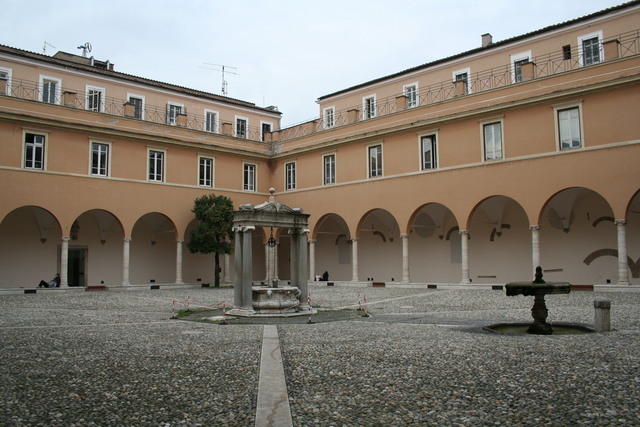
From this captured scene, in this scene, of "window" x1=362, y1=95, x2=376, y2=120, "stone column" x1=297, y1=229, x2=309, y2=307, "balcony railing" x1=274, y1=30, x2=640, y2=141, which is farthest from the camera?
"window" x1=362, y1=95, x2=376, y2=120

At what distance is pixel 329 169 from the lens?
30.0 metres

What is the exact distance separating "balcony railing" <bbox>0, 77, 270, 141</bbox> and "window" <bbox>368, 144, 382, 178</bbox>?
26.9 ft

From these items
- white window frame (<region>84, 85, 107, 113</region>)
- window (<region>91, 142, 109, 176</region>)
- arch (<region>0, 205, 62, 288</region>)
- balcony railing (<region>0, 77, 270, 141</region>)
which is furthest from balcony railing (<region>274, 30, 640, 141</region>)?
arch (<region>0, 205, 62, 288</region>)

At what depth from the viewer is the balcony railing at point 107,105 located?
26.3 metres

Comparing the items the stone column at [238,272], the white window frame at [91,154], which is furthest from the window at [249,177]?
the stone column at [238,272]

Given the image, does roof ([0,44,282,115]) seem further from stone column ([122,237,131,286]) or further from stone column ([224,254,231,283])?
stone column ([224,254,231,283])

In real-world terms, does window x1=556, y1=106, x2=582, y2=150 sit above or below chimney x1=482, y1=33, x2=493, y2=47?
below

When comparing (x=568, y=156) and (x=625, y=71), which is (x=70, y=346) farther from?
(x=625, y=71)

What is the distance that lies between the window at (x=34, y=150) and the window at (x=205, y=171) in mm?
7920

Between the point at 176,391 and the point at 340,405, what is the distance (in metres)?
1.84

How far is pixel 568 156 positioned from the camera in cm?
2112

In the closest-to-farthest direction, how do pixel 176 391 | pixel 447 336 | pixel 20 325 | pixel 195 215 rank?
pixel 176 391 → pixel 447 336 → pixel 20 325 → pixel 195 215

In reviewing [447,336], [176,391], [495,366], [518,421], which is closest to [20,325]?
[176,391]

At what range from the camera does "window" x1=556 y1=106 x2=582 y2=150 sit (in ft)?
69.6
